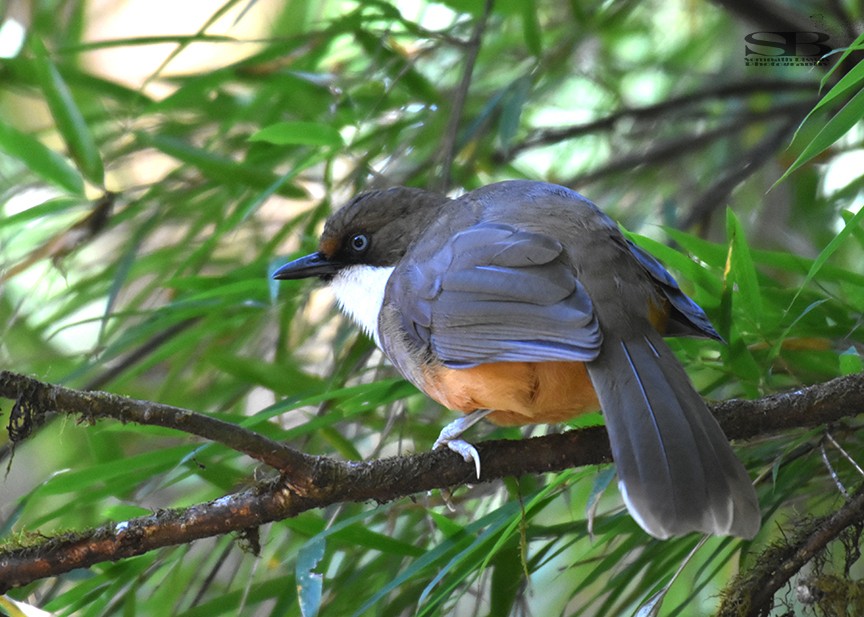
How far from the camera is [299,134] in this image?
303 cm

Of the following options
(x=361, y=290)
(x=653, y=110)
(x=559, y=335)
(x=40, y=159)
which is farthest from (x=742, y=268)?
(x=40, y=159)

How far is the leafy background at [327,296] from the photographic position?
8.61 feet

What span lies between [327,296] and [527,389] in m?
3.24

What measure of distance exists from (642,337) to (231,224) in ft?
4.74

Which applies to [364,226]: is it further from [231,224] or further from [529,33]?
[529,33]

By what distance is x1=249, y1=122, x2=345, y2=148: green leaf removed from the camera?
2.96 m

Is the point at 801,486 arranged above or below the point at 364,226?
below

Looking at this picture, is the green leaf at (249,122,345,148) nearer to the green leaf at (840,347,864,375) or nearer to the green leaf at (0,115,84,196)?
the green leaf at (0,115,84,196)

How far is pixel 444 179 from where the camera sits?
3.31 metres

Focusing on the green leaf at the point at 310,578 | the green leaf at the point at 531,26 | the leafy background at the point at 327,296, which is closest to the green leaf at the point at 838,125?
the leafy background at the point at 327,296

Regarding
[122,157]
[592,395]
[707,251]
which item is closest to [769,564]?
[592,395]

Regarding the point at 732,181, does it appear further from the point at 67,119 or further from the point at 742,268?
the point at 67,119

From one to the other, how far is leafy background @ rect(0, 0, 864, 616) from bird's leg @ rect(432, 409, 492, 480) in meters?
0.18

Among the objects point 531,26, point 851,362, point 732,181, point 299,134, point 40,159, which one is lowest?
point 732,181
